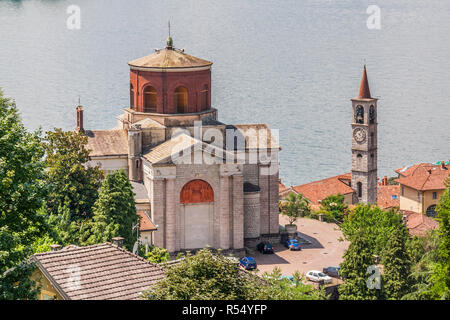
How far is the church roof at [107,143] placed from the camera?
44344mm

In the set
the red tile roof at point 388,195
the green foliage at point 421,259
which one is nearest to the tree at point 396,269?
the green foliage at point 421,259

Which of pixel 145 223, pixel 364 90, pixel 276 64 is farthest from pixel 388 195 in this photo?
pixel 276 64

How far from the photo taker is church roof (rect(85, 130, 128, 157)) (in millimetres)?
44344

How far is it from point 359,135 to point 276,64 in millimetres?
52984

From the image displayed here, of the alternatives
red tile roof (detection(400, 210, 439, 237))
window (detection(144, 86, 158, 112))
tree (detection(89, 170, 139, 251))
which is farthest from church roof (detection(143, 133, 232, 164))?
red tile roof (detection(400, 210, 439, 237))

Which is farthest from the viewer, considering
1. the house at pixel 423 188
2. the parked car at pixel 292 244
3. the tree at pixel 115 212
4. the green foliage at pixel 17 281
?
the house at pixel 423 188

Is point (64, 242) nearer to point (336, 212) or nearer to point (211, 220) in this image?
point (211, 220)

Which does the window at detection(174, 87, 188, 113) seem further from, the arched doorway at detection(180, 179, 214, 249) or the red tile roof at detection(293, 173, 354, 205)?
the red tile roof at detection(293, 173, 354, 205)

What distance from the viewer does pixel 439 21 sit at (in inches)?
5507

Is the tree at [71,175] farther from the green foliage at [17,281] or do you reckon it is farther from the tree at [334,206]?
the green foliage at [17,281]

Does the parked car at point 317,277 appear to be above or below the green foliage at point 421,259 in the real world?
below

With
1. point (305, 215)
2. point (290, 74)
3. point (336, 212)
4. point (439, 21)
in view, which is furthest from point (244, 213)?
point (439, 21)

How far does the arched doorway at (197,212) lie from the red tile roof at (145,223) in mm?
1893
